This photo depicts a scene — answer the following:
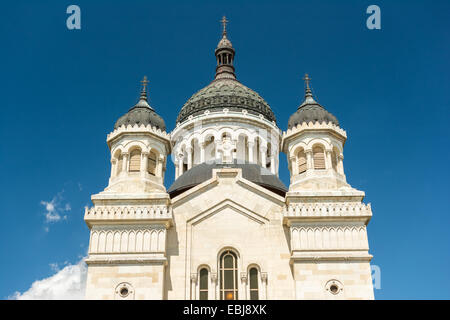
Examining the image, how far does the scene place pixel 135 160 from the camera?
30.7 m

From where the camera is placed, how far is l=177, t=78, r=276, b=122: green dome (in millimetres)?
46000

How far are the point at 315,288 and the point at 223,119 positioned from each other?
70.1 ft

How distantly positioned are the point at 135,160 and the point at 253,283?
915 centimetres

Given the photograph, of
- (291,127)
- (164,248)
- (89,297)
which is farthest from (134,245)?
(291,127)

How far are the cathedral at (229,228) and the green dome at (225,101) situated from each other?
13439 mm

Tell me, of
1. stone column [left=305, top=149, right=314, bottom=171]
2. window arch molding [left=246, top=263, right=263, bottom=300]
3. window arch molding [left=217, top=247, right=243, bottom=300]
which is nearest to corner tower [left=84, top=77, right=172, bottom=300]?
window arch molding [left=217, top=247, right=243, bottom=300]

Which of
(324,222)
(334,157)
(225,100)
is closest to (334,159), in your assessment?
(334,157)

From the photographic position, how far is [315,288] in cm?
2580

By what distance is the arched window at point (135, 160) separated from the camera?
99.8ft

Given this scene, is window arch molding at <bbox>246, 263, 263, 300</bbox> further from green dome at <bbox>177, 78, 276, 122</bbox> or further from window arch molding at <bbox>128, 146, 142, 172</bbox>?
green dome at <bbox>177, 78, 276, 122</bbox>

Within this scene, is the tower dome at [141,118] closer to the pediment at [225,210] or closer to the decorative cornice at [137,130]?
the decorative cornice at [137,130]

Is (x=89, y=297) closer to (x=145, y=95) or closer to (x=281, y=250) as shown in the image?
(x=281, y=250)

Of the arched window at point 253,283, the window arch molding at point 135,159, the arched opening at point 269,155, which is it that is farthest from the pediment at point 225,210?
the arched opening at point 269,155

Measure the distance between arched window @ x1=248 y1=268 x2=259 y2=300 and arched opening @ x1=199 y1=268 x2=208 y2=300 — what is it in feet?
6.84
